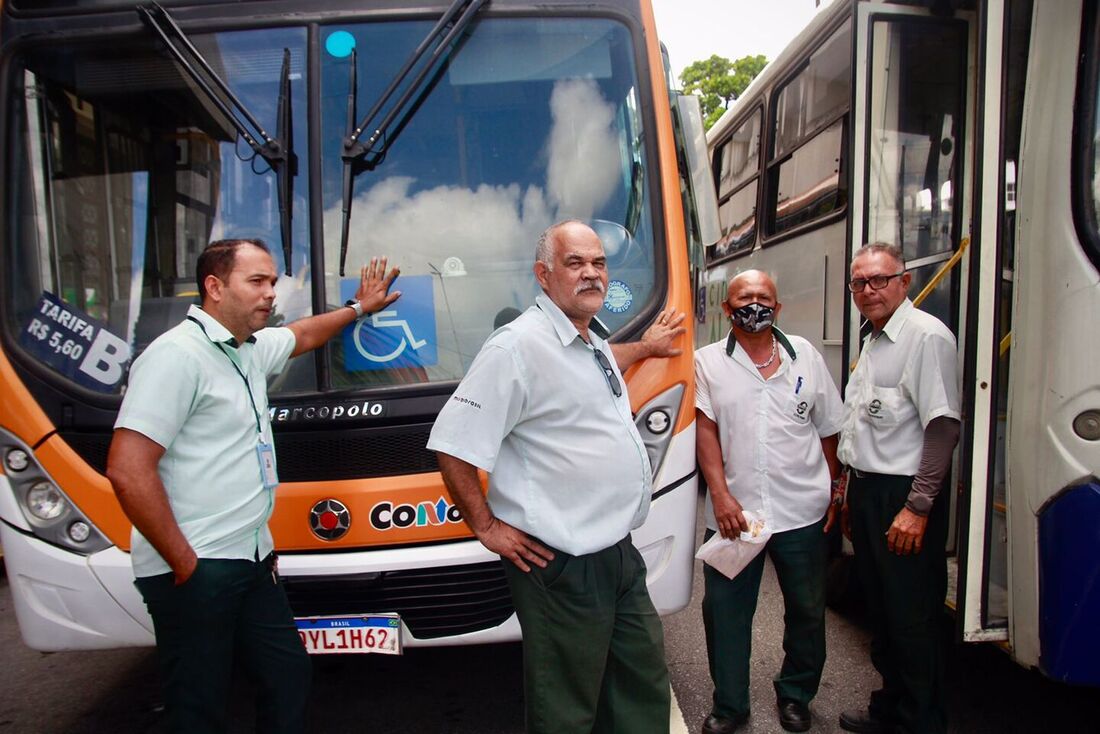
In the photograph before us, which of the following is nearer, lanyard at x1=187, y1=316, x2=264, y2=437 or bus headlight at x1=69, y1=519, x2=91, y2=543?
lanyard at x1=187, y1=316, x2=264, y2=437

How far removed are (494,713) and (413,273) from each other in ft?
5.88

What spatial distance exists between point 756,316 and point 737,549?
85cm

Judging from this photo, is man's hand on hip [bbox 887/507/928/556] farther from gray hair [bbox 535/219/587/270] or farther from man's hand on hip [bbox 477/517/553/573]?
gray hair [bbox 535/219/587/270]

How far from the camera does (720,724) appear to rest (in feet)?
9.90

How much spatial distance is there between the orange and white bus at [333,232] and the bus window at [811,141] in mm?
1857

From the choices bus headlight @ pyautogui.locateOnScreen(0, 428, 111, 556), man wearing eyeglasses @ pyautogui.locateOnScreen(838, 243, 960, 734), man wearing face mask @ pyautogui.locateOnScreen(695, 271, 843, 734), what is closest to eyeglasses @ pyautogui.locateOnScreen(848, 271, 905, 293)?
man wearing eyeglasses @ pyautogui.locateOnScreen(838, 243, 960, 734)

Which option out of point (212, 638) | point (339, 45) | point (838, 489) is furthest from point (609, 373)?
point (339, 45)

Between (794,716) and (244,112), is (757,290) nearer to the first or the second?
(794,716)

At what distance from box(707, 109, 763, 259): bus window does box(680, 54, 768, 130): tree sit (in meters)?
20.8

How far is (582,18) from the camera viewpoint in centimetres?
308

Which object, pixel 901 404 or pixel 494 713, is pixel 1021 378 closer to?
pixel 901 404

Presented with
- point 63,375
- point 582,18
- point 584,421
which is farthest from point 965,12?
point 63,375

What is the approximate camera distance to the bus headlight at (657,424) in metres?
2.84

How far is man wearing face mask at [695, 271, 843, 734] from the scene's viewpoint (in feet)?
9.77
